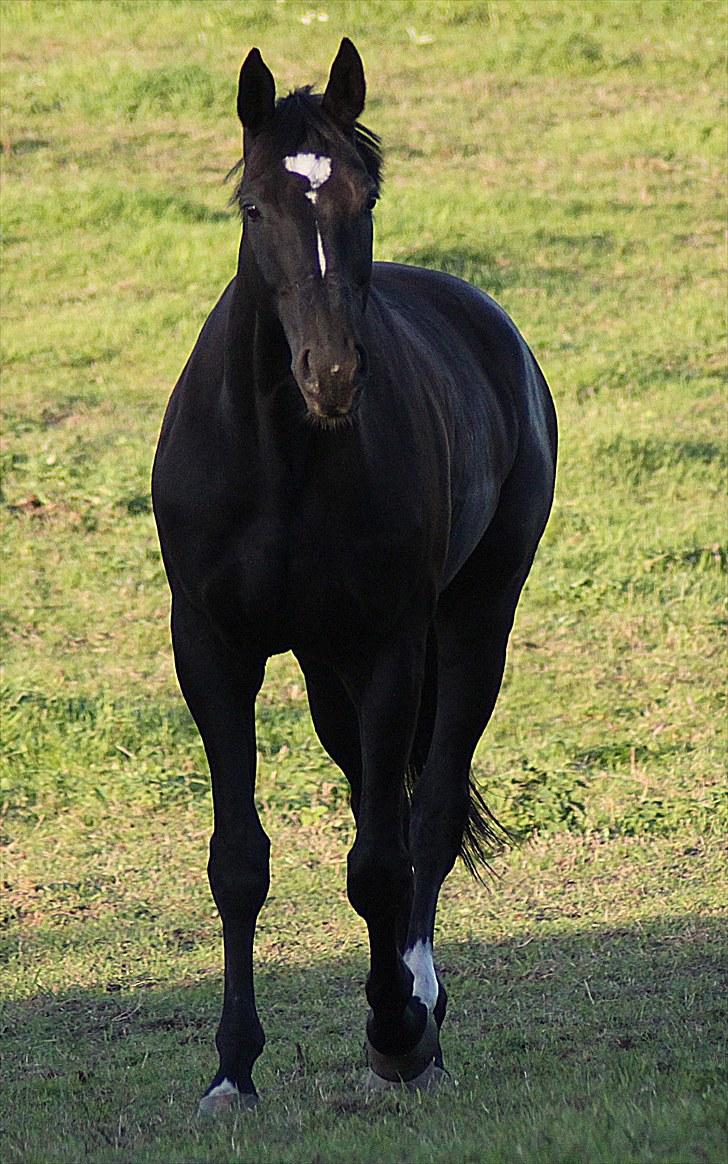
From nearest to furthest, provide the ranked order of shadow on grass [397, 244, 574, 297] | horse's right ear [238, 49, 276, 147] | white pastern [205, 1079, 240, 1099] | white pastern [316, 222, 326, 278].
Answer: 1. white pastern [316, 222, 326, 278]
2. horse's right ear [238, 49, 276, 147]
3. white pastern [205, 1079, 240, 1099]
4. shadow on grass [397, 244, 574, 297]

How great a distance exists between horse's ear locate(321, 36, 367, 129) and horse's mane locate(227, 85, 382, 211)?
0.03 meters

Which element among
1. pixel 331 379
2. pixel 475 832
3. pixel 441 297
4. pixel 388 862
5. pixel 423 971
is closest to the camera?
pixel 331 379

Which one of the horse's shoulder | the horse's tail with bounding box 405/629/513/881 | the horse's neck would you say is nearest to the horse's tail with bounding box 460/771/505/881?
the horse's tail with bounding box 405/629/513/881

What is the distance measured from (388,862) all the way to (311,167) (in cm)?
174

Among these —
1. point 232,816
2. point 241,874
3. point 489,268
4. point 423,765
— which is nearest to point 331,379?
point 232,816

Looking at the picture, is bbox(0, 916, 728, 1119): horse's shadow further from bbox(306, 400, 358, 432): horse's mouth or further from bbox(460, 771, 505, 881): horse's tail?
bbox(306, 400, 358, 432): horse's mouth

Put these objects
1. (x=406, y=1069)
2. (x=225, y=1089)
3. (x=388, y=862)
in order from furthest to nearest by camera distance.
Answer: (x=406, y=1069) < (x=388, y=862) < (x=225, y=1089)

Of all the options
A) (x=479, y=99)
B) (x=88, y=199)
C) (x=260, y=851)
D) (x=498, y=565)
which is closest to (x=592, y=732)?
(x=498, y=565)

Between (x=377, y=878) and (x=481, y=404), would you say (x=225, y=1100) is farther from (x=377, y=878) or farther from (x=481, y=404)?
(x=481, y=404)

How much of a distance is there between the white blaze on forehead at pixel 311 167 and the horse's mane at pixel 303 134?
0.03 m

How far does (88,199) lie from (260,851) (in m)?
13.6

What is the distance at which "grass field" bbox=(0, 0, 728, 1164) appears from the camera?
4.86m

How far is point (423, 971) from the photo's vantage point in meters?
5.04

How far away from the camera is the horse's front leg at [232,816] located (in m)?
4.50
